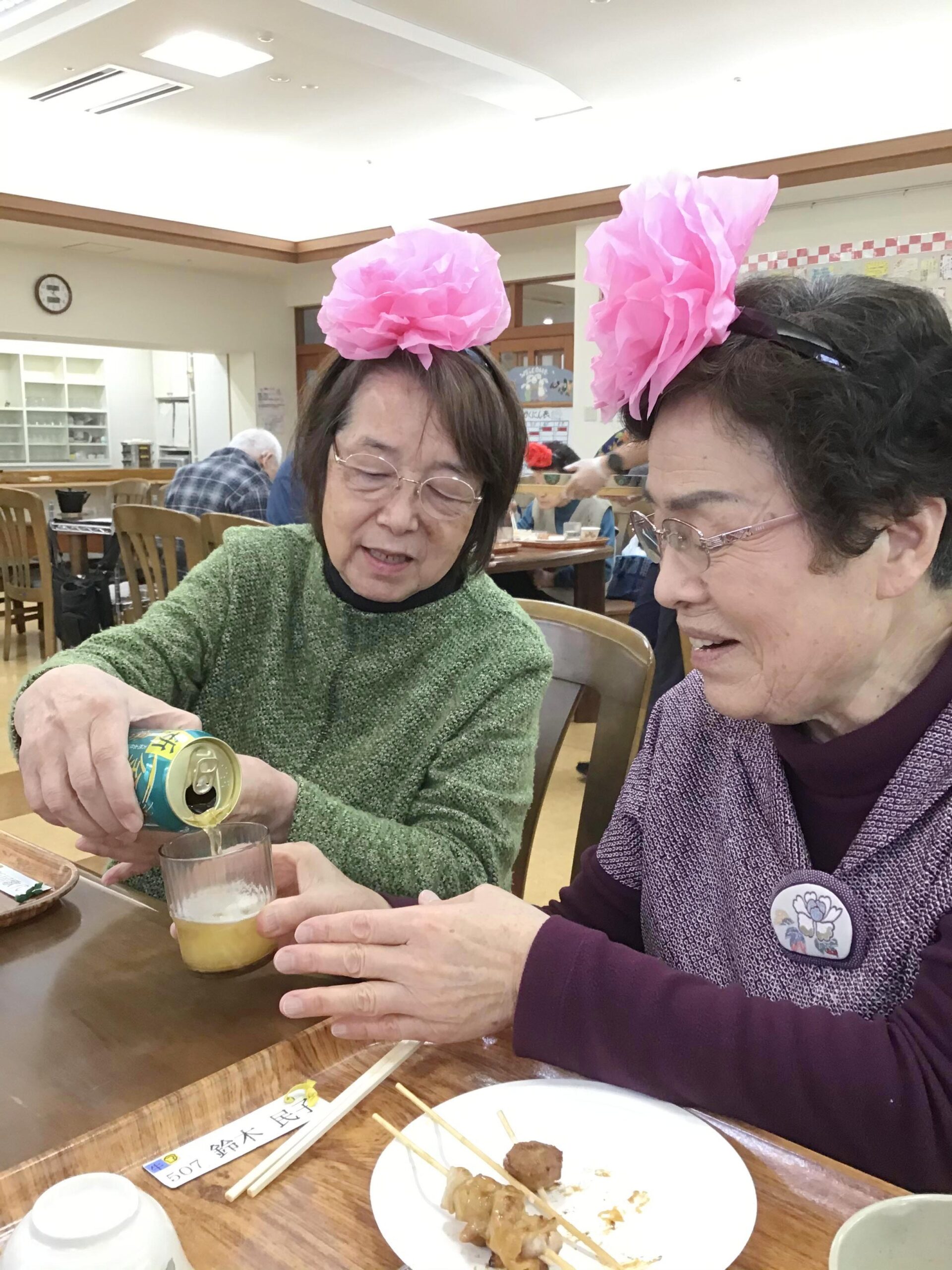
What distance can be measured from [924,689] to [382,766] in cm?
73

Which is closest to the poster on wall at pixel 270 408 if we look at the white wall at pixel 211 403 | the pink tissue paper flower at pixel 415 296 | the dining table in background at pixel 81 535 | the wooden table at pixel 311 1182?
the white wall at pixel 211 403

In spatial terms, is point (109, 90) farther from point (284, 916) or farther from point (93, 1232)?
point (93, 1232)

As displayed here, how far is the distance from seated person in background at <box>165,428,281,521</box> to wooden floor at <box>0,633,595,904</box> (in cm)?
137

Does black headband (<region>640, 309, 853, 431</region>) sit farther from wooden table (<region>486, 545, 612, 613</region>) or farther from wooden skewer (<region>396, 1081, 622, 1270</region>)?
wooden table (<region>486, 545, 612, 613</region>)

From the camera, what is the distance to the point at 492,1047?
86 centimetres

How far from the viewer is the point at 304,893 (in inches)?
39.9

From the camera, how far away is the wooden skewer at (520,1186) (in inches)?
24.0

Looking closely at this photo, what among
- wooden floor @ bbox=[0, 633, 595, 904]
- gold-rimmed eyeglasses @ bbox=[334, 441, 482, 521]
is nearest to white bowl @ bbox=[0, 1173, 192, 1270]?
gold-rimmed eyeglasses @ bbox=[334, 441, 482, 521]

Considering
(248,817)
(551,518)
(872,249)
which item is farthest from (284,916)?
(872,249)

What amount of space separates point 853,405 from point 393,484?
69 cm

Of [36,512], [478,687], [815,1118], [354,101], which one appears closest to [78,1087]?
[815,1118]

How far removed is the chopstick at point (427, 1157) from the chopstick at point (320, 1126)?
0.03 m

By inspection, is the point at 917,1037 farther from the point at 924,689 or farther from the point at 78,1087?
the point at 78,1087

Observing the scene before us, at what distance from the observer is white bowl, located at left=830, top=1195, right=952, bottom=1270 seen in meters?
0.41
